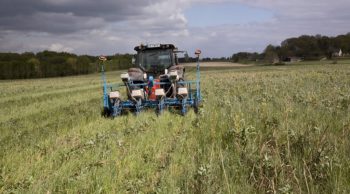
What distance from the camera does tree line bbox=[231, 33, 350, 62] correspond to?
10531cm

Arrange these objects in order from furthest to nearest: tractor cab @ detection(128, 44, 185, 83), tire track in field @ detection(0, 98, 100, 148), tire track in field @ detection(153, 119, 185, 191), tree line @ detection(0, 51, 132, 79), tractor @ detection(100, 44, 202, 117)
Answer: tree line @ detection(0, 51, 132, 79) → tractor cab @ detection(128, 44, 185, 83) → tractor @ detection(100, 44, 202, 117) → tire track in field @ detection(0, 98, 100, 148) → tire track in field @ detection(153, 119, 185, 191)

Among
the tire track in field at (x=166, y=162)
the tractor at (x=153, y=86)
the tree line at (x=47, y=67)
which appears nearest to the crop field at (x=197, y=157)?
the tire track in field at (x=166, y=162)

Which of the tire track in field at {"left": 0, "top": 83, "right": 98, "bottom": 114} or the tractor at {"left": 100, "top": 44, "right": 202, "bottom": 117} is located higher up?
the tractor at {"left": 100, "top": 44, "right": 202, "bottom": 117}

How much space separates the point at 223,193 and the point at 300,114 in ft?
12.7

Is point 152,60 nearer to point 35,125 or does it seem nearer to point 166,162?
point 35,125

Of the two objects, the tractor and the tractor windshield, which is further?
the tractor windshield

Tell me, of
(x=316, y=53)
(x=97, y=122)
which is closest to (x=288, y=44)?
(x=316, y=53)

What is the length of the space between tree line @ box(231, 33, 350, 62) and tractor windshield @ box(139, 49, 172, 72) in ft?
294

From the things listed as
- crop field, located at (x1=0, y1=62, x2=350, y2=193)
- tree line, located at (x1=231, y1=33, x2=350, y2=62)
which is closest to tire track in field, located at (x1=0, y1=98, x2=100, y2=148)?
crop field, located at (x1=0, y1=62, x2=350, y2=193)

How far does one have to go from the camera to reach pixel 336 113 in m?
7.20

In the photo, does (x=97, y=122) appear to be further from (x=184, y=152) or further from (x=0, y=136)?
(x=184, y=152)

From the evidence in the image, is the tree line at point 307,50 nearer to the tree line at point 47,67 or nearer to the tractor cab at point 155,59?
the tree line at point 47,67

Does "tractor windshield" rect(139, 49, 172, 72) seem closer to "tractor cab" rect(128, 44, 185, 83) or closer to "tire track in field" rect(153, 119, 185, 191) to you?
"tractor cab" rect(128, 44, 185, 83)

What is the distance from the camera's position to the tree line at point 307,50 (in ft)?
346
